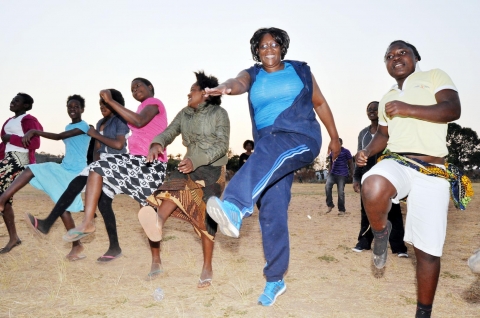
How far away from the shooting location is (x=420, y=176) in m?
3.50

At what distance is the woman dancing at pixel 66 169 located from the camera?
637 cm

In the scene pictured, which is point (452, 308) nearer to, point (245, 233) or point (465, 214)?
point (245, 233)

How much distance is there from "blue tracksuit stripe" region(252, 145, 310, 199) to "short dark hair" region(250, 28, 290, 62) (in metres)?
0.99

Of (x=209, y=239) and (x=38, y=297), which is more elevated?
(x=209, y=239)

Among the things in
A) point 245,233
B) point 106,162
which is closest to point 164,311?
point 106,162

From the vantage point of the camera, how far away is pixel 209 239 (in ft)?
16.6

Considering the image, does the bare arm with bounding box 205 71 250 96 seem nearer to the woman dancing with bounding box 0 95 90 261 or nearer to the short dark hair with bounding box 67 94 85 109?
the woman dancing with bounding box 0 95 90 261

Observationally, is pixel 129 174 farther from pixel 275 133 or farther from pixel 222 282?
pixel 275 133

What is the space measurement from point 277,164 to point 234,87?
27.6 inches

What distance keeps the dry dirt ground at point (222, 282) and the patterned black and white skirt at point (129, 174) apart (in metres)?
1.01

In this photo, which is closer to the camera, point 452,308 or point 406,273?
point 452,308

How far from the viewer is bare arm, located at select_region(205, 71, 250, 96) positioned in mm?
3592

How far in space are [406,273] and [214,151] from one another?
2.76 metres

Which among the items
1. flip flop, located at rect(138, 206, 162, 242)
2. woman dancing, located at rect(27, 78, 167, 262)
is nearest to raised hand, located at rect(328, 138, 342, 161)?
flip flop, located at rect(138, 206, 162, 242)
